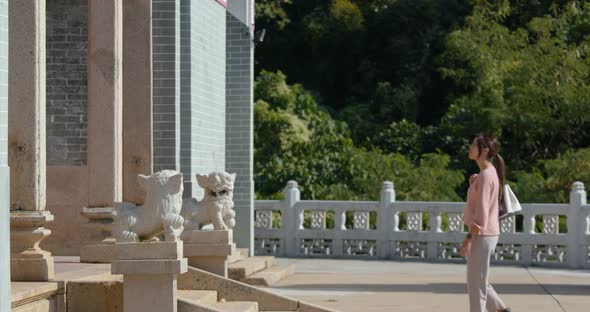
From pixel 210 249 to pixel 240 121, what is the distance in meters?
5.78

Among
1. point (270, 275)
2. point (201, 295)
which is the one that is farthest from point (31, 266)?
point (270, 275)

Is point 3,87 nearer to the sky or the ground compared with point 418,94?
nearer to the ground

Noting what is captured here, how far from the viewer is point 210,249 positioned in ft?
44.0

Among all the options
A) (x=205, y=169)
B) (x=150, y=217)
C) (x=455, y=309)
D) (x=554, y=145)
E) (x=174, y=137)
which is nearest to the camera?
(x=150, y=217)

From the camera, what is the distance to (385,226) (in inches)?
848

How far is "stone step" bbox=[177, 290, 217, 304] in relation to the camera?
11.5 metres

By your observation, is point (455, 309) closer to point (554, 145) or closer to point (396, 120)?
point (554, 145)

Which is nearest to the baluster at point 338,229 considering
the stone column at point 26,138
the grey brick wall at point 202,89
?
the grey brick wall at point 202,89

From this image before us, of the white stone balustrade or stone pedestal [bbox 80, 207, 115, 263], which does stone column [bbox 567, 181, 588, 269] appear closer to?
the white stone balustrade

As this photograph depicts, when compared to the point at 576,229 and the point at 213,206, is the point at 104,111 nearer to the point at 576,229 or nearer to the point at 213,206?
the point at 213,206

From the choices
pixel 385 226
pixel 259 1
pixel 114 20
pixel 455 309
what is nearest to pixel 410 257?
pixel 385 226

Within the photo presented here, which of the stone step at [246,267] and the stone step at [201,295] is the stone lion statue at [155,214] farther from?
the stone step at [246,267]

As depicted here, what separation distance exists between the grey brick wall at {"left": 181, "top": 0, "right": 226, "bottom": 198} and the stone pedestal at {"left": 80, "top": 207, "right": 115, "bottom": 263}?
2716 mm

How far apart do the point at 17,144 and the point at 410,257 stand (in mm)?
12220
